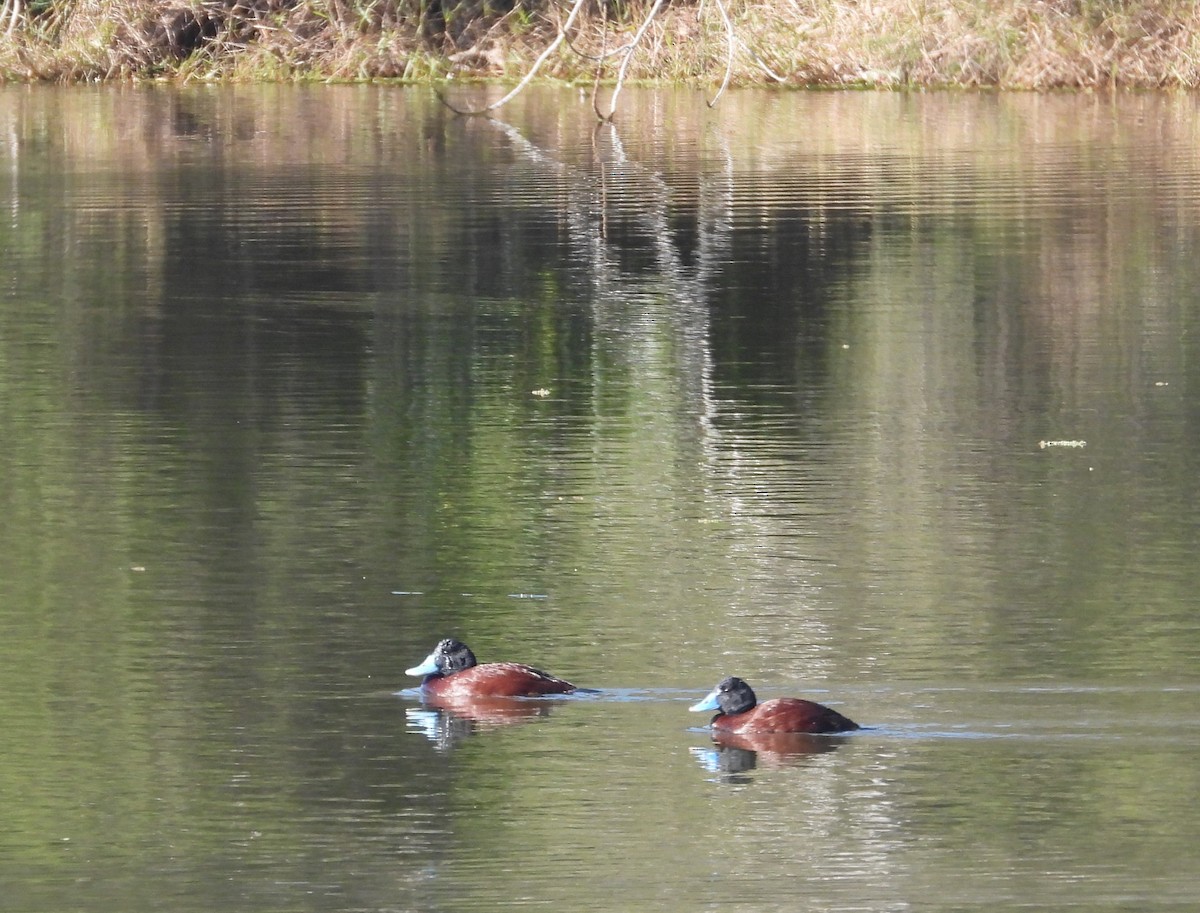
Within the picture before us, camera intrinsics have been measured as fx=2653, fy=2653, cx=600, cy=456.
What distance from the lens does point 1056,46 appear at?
125 feet

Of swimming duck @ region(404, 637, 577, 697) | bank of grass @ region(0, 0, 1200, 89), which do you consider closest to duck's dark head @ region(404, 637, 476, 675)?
swimming duck @ region(404, 637, 577, 697)

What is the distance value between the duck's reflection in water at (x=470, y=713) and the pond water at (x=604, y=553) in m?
0.03

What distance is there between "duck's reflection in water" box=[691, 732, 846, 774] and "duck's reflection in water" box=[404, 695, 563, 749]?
0.67 metres

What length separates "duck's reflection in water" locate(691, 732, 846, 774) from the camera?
7598mm

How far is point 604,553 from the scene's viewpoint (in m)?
10.3

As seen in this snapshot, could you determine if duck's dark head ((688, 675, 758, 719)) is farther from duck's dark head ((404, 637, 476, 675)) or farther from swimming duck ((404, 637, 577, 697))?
duck's dark head ((404, 637, 476, 675))

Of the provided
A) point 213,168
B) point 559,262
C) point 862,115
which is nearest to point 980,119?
point 862,115

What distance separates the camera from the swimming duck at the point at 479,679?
8148 millimetres

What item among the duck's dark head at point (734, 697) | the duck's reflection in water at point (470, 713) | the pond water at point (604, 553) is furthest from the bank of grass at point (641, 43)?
the duck's dark head at point (734, 697)

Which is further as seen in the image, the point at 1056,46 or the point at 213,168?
the point at 1056,46

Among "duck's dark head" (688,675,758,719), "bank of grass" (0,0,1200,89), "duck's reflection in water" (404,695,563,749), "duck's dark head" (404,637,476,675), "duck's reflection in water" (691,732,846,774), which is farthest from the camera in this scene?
"bank of grass" (0,0,1200,89)

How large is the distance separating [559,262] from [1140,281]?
419 cm

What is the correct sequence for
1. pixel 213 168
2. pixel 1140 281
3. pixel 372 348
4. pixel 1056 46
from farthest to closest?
1. pixel 1056 46
2. pixel 213 168
3. pixel 1140 281
4. pixel 372 348

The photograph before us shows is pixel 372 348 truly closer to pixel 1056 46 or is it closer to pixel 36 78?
pixel 1056 46
